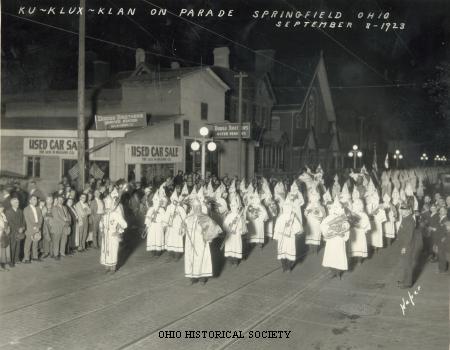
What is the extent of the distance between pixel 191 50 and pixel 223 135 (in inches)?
961

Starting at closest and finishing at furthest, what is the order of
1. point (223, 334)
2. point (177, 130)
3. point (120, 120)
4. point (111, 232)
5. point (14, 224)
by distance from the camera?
1. point (223, 334)
2. point (111, 232)
3. point (14, 224)
4. point (120, 120)
5. point (177, 130)

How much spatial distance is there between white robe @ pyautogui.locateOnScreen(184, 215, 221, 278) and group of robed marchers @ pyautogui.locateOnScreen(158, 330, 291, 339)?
2740mm

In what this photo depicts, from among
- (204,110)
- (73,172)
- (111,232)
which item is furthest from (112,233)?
(204,110)

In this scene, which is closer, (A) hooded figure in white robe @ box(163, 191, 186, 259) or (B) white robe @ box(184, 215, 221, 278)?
(B) white robe @ box(184, 215, 221, 278)

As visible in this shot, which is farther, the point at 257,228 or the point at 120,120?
the point at 120,120

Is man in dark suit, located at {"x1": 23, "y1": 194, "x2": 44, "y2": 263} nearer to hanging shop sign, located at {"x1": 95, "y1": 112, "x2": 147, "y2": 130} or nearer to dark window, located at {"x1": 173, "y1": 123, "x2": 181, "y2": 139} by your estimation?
hanging shop sign, located at {"x1": 95, "y1": 112, "x2": 147, "y2": 130}

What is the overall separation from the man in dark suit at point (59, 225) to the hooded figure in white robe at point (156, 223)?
2.08 meters

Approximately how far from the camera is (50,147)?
741 inches

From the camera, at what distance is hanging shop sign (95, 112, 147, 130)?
60.8 ft

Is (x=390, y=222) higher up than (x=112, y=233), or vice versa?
(x=112, y=233)

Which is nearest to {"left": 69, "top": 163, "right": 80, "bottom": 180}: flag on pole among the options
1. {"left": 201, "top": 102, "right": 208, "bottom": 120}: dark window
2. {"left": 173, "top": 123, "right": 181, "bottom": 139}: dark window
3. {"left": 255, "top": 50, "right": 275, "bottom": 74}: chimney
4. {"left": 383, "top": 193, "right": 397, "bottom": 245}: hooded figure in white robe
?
{"left": 173, "top": 123, "right": 181, "bottom": 139}: dark window

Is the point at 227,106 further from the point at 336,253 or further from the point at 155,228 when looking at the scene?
the point at 336,253

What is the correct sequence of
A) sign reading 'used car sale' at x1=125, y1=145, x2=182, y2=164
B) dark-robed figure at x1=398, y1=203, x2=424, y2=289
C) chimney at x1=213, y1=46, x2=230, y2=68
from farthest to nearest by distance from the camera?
chimney at x1=213, y1=46, x2=230, y2=68, sign reading 'used car sale' at x1=125, y1=145, x2=182, y2=164, dark-robed figure at x1=398, y1=203, x2=424, y2=289

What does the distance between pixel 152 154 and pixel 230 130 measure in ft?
12.2
